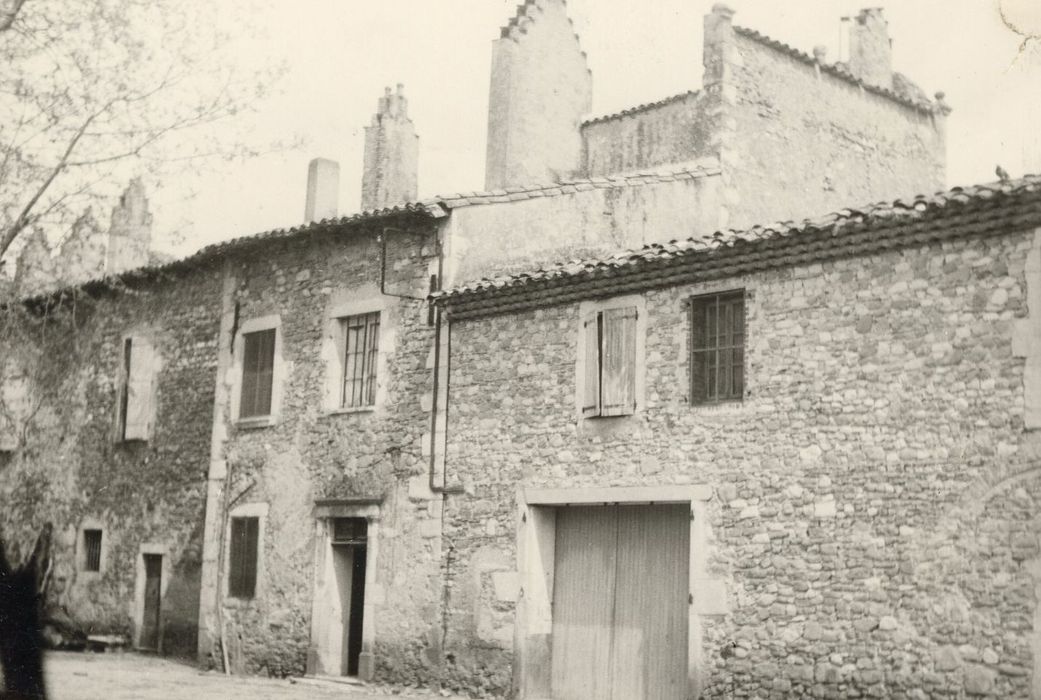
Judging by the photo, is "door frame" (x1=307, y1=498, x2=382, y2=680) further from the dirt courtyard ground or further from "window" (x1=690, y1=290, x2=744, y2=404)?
"window" (x1=690, y1=290, x2=744, y2=404)

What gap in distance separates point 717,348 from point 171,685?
24.7 ft

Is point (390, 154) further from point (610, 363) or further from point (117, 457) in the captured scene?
point (610, 363)

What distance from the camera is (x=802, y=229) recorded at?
11.4m

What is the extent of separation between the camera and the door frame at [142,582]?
1861 centimetres

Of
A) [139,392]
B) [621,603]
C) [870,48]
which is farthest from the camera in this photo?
[870,48]

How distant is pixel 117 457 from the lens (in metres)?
19.8

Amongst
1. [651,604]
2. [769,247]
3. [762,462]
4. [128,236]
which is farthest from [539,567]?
[128,236]

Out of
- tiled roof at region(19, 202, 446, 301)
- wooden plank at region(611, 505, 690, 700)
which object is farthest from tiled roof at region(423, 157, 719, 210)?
wooden plank at region(611, 505, 690, 700)

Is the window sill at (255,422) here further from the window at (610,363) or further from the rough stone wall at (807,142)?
the rough stone wall at (807,142)

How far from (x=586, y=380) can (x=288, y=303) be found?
556 cm

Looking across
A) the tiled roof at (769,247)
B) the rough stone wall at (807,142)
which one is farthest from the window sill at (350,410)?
the rough stone wall at (807,142)

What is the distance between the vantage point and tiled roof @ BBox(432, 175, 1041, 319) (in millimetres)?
10273

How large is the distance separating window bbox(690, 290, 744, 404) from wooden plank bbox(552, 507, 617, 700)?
1809mm

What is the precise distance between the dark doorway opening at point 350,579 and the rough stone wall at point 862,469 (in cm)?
366
